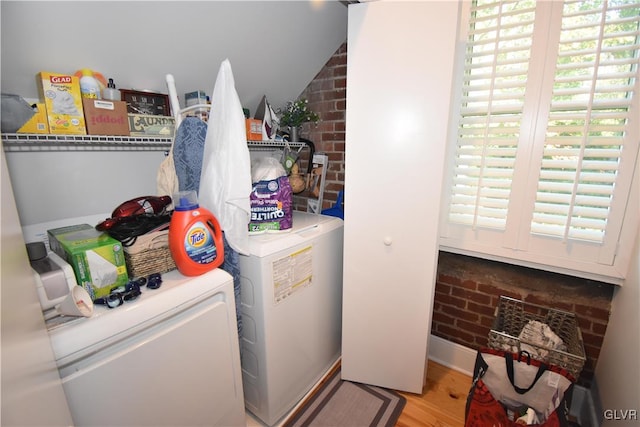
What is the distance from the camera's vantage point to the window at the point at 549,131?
126cm

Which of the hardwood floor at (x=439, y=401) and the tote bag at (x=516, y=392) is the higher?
the tote bag at (x=516, y=392)

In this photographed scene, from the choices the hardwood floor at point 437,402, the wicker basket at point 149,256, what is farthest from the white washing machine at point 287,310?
the wicker basket at point 149,256

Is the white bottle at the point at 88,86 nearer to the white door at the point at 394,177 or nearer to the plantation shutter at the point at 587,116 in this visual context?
the white door at the point at 394,177

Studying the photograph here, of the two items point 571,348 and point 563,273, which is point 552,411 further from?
point 563,273

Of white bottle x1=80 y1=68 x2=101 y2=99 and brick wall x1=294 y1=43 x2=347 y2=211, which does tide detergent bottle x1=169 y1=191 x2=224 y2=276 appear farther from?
brick wall x1=294 y1=43 x2=347 y2=211

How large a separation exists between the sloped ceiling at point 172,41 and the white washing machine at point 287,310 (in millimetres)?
980

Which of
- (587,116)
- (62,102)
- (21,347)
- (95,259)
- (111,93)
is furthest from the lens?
(587,116)

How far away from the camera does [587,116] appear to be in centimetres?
131

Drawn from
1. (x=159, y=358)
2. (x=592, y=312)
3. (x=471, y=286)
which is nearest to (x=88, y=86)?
(x=159, y=358)

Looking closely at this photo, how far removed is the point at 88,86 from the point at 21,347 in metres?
1.09

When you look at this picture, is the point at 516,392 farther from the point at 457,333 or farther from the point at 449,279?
the point at 449,279

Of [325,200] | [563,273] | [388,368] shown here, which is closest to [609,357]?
[563,273]

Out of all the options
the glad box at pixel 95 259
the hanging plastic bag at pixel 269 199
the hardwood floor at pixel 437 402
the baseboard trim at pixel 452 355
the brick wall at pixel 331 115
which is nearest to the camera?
the glad box at pixel 95 259

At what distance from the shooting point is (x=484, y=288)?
175 centimetres
